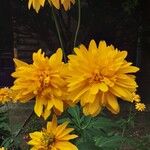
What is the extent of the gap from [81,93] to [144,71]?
7.43 metres

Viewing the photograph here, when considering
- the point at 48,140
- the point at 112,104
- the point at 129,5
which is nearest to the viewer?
the point at 112,104

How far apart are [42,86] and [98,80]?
0.44ft

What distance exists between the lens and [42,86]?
1.36m

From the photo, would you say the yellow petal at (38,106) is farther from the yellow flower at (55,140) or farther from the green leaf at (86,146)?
the green leaf at (86,146)

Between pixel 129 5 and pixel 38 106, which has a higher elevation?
pixel 129 5

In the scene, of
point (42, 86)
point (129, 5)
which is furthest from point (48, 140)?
point (129, 5)

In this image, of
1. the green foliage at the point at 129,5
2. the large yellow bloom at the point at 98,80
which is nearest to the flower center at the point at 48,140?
the large yellow bloom at the point at 98,80

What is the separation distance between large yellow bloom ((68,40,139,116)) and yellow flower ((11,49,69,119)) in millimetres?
37

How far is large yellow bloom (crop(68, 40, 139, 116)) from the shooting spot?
4.26ft

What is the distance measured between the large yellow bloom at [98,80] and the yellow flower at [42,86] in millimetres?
37

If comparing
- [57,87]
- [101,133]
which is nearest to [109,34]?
[101,133]

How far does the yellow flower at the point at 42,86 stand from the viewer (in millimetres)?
1351

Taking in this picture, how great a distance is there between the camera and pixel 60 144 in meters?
1.42

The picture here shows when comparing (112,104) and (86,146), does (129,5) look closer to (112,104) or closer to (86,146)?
(86,146)
